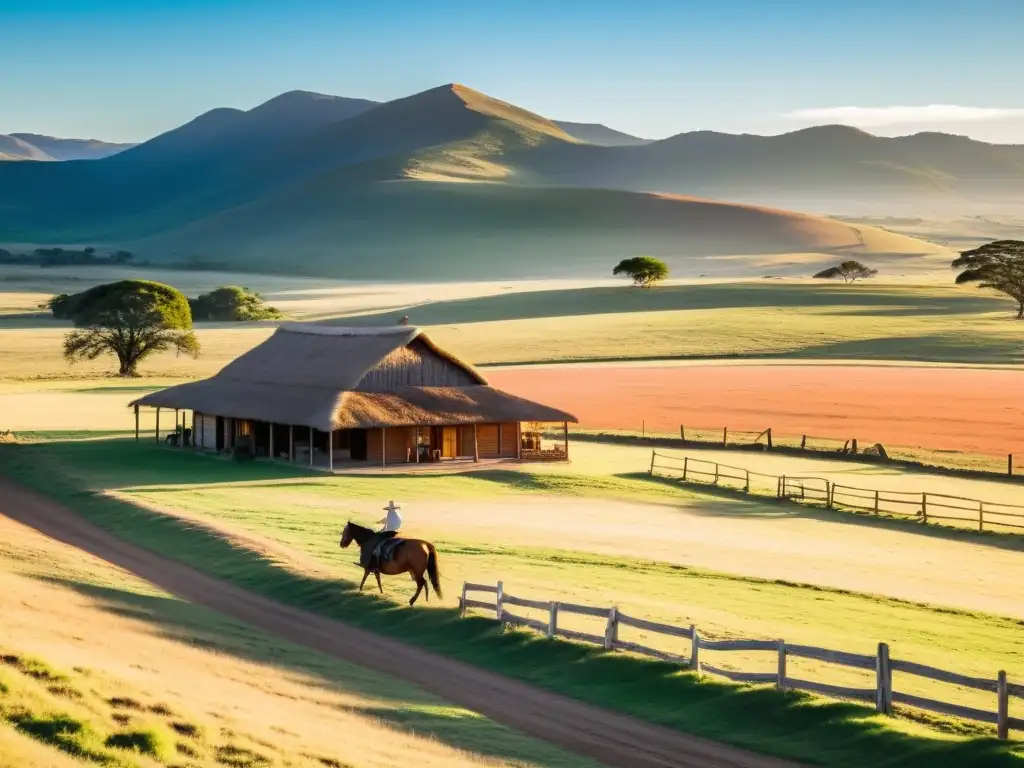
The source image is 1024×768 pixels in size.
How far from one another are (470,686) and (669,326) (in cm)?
9002

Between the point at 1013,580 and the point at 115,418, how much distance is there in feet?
136

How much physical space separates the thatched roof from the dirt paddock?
12.1 m

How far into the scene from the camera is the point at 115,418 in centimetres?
6250

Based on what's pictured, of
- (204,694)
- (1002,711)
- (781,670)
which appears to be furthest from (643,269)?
(204,694)

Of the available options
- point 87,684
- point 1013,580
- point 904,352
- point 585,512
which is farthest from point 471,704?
point 904,352

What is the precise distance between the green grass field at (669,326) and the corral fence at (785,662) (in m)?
62.3

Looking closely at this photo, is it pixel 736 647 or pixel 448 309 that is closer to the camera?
pixel 736 647

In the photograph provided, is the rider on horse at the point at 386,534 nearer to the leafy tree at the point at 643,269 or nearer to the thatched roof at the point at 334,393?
the thatched roof at the point at 334,393

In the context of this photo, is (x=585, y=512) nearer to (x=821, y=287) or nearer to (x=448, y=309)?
(x=448, y=309)

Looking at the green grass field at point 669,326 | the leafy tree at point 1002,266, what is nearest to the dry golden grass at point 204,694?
the green grass field at point 669,326

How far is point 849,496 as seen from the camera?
4275cm

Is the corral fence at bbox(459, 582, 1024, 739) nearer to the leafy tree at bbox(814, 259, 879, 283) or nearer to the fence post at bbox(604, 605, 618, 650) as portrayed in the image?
the fence post at bbox(604, 605, 618, 650)

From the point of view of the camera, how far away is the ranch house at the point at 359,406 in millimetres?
48688

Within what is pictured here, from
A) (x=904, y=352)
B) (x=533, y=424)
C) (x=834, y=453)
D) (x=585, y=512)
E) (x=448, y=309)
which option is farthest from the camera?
(x=448, y=309)
